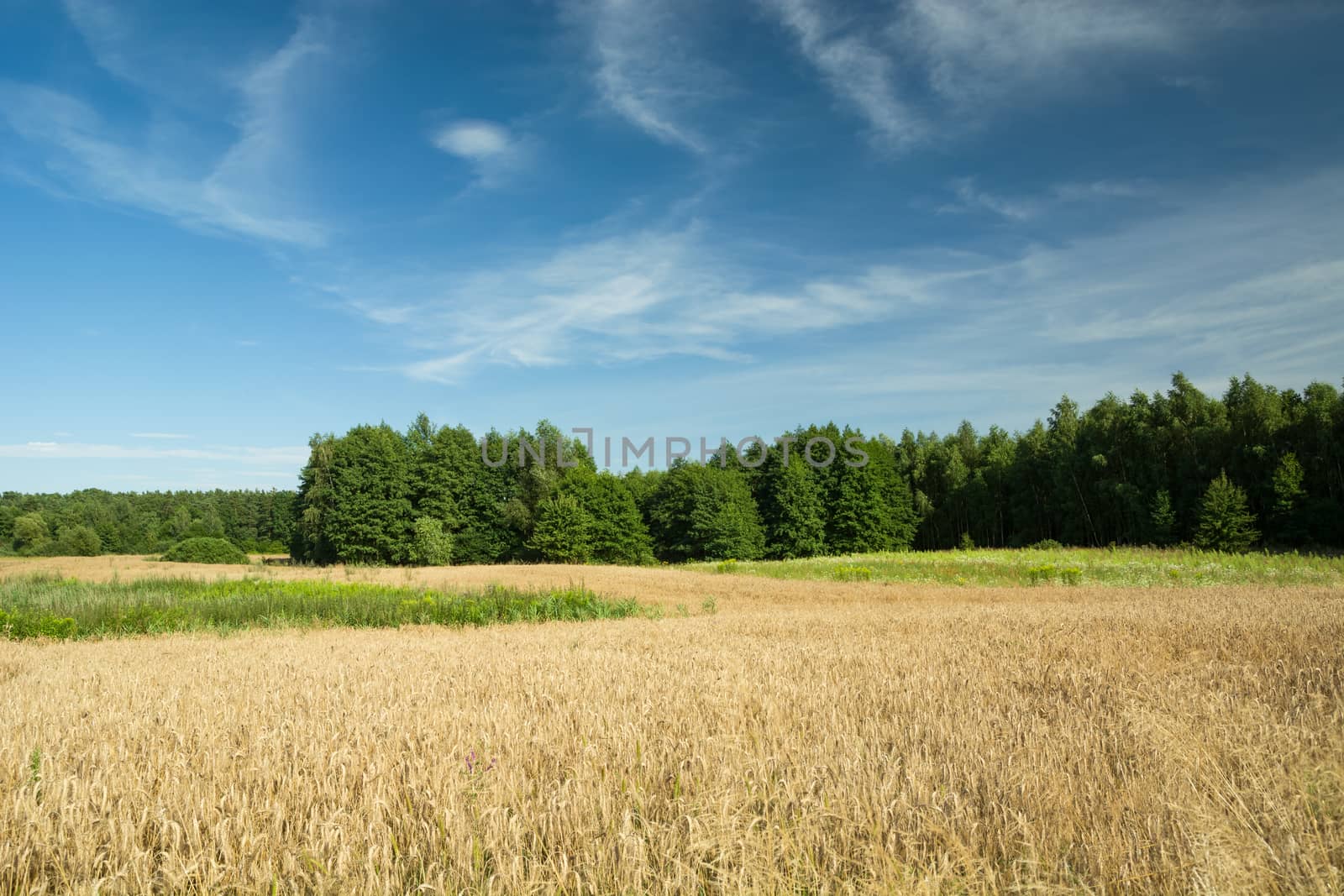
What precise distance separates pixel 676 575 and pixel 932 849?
39405 mm

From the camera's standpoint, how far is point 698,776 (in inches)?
144

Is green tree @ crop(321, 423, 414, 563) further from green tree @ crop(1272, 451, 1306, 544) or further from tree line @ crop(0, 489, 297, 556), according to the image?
green tree @ crop(1272, 451, 1306, 544)

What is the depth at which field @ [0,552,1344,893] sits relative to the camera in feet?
9.16

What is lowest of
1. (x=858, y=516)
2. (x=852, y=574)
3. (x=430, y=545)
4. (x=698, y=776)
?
(x=852, y=574)

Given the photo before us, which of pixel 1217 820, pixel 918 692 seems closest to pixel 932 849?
pixel 1217 820

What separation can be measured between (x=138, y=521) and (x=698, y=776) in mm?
141682

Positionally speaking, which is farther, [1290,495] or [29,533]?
[29,533]

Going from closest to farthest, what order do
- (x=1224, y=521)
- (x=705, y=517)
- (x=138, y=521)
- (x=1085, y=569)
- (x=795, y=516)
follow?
(x=1085, y=569) < (x=1224, y=521) < (x=705, y=517) < (x=795, y=516) < (x=138, y=521)

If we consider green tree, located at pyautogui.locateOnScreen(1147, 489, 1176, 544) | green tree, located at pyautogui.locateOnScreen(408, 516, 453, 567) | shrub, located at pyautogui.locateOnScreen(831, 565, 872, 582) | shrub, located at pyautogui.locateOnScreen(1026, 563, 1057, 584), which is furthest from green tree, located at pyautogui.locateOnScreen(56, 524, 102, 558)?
green tree, located at pyautogui.locateOnScreen(1147, 489, 1176, 544)

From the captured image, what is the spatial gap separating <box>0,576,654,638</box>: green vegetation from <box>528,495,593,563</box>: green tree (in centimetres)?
4061

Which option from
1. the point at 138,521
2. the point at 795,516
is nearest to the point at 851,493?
the point at 795,516

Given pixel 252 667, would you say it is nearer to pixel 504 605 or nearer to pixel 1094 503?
pixel 504 605

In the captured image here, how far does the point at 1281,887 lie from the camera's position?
8.57 feet

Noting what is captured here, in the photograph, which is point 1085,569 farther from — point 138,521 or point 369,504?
point 138,521
